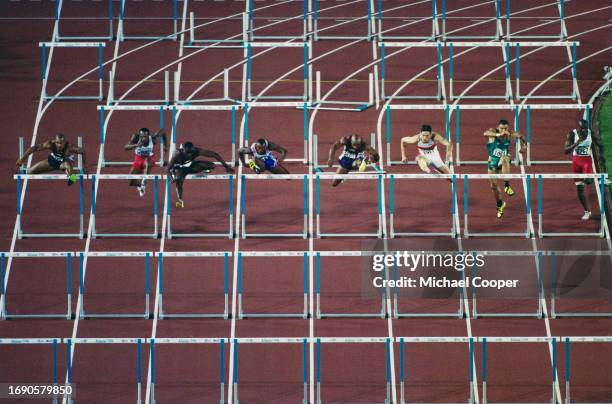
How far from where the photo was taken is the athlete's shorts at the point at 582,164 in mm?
34094

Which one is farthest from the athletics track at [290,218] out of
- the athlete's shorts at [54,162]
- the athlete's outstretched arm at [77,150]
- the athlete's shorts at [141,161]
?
the athlete's outstretched arm at [77,150]

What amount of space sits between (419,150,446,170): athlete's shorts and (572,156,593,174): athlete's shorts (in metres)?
2.60

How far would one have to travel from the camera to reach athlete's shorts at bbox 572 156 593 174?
34094 millimetres

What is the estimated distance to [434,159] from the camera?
112ft

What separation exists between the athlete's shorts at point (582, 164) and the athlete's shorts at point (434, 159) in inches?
102

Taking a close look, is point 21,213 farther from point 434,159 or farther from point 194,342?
point 434,159

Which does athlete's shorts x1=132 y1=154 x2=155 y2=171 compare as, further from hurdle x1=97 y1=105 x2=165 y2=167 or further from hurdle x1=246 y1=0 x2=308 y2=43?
hurdle x1=246 y1=0 x2=308 y2=43

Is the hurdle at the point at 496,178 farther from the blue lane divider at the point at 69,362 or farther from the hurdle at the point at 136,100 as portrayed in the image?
the blue lane divider at the point at 69,362

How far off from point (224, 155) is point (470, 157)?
5.06 metres

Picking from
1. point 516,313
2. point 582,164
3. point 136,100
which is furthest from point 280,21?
point 516,313

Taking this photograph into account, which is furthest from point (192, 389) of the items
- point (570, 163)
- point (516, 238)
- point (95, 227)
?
point (570, 163)

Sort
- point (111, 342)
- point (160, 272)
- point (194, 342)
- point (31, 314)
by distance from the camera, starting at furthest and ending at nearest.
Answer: point (160, 272) → point (31, 314) → point (111, 342) → point (194, 342)

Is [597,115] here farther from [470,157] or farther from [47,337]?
[47,337]

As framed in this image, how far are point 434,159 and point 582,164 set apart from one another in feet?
9.55
